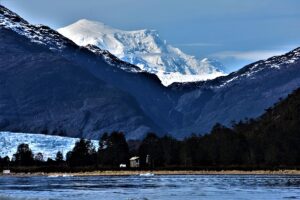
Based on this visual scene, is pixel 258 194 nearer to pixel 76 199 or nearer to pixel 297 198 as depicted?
pixel 297 198

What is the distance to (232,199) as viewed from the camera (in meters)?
94.9

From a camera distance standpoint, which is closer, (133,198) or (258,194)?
(133,198)

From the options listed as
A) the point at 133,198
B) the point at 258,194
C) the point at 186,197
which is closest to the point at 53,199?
the point at 133,198

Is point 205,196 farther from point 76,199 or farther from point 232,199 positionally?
point 76,199

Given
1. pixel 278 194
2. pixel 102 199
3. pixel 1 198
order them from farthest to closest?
pixel 278 194, pixel 102 199, pixel 1 198

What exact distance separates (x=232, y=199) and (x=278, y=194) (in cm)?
1269

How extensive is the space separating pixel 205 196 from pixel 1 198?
28.0 metres

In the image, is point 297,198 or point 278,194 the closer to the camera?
point 297,198

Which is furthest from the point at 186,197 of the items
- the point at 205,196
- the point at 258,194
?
the point at 258,194

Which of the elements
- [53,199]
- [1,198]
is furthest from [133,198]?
[1,198]

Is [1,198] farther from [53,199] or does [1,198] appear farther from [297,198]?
[297,198]

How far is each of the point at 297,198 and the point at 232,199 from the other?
26.2 ft

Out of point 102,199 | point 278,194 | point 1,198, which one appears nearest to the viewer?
point 1,198

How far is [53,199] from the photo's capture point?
9638 centimetres
